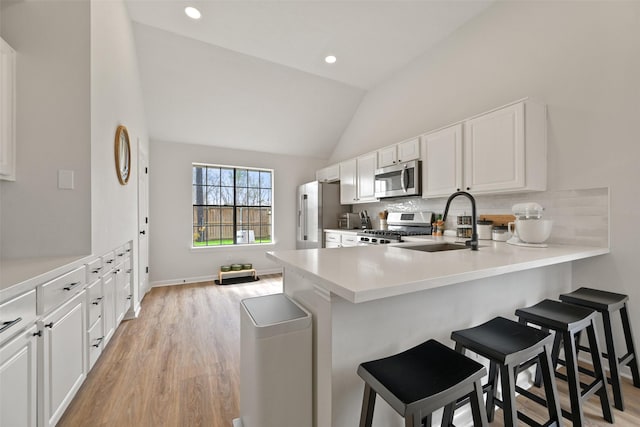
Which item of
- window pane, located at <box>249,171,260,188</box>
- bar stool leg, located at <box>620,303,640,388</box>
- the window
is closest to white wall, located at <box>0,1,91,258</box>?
the window

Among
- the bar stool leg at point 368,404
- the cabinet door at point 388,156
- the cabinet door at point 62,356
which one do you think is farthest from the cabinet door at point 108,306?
the cabinet door at point 388,156

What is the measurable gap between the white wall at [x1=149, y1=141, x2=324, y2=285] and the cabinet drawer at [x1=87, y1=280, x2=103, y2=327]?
264cm

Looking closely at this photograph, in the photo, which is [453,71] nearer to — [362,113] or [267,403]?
[362,113]

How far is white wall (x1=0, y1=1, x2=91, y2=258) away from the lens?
1675 mm

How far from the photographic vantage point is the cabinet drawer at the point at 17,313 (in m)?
1.02

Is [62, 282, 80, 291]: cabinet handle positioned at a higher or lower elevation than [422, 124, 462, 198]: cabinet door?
lower

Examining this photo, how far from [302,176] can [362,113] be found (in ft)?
5.96

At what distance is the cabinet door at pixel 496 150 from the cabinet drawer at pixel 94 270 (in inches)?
130

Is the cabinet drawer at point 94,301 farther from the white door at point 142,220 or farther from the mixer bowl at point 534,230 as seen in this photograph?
the mixer bowl at point 534,230

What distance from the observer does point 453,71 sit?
10.1 ft

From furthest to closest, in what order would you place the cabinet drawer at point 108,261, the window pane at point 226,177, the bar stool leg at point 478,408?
the window pane at point 226,177, the cabinet drawer at point 108,261, the bar stool leg at point 478,408

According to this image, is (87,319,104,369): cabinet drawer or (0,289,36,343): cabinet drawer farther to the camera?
(87,319,104,369): cabinet drawer

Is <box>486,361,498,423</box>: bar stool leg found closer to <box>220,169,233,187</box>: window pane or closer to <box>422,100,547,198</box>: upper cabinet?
<box>422,100,547,198</box>: upper cabinet

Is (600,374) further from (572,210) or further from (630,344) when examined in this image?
(572,210)
